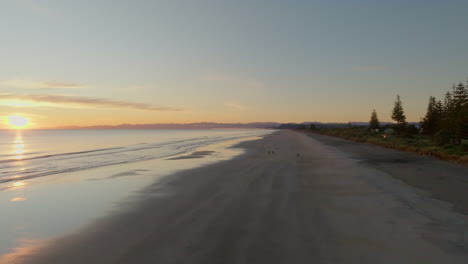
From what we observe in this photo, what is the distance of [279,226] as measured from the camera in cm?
935

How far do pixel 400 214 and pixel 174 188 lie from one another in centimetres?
1135

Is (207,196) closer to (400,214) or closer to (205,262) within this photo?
(205,262)

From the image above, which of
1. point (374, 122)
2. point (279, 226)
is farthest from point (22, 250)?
point (374, 122)

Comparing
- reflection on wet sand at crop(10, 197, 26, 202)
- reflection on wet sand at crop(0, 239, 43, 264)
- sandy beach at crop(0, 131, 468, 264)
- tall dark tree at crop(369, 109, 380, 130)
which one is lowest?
reflection on wet sand at crop(10, 197, 26, 202)

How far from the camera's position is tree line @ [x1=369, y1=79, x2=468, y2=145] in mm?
42088

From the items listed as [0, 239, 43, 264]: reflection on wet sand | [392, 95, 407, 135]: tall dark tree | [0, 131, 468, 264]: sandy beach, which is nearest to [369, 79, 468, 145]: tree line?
[392, 95, 407, 135]: tall dark tree

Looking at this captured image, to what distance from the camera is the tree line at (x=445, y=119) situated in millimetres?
42088

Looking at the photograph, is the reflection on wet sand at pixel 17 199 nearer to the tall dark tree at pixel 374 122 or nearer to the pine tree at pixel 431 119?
the pine tree at pixel 431 119

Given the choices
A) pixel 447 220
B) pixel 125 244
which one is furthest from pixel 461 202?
pixel 125 244

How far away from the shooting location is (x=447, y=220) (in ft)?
31.7

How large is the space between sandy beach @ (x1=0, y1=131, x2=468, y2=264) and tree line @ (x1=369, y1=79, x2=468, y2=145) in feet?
104

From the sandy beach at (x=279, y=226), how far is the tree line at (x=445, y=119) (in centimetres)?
3176

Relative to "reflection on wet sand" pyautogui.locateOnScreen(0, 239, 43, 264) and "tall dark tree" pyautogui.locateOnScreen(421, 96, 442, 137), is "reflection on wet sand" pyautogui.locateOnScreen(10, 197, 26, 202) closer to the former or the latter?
"reflection on wet sand" pyautogui.locateOnScreen(0, 239, 43, 264)

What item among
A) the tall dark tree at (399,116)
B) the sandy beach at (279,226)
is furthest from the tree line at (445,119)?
the sandy beach at (279,226)
